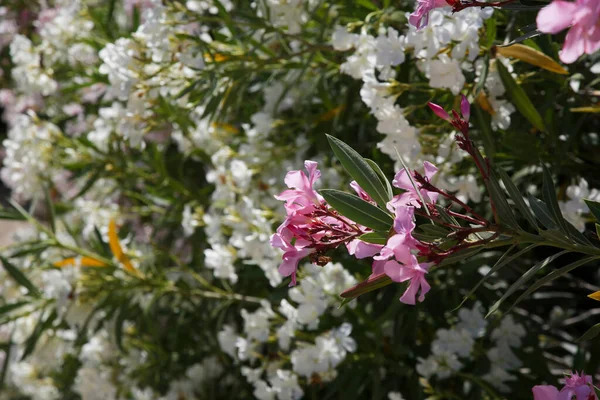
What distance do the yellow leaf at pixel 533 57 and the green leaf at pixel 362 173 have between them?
0.37m

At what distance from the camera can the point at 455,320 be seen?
1.30 metres

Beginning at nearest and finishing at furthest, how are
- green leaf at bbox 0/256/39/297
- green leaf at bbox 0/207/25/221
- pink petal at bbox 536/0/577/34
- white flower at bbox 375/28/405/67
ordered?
pink petal at bbox 536/0/577/34 → white flower at bbox 375/28/405/67 → green leaf at bbox 0/256/39/297 → green leaf at bbox 0/207/25/221

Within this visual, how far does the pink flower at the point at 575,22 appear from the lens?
1.47ft

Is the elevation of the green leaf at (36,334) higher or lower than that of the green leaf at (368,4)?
lower

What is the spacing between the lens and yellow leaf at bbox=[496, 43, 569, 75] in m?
0.93

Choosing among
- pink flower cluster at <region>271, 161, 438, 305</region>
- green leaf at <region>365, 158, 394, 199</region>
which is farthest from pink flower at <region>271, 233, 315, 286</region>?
green leaf at <region>365, 158, 394, 199</region>

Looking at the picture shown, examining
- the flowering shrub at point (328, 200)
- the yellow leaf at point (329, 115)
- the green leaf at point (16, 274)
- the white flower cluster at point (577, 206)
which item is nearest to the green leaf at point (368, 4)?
the flowering shrub at point (328, 200)

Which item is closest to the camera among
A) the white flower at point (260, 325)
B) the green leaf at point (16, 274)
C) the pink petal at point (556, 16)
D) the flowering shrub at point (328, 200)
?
the pink petal at point (556, 16)

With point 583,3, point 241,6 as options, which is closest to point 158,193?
point 241,6

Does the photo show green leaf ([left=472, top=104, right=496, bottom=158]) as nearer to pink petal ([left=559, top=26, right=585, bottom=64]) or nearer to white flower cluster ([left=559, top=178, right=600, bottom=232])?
white flower cluster ([left=559, top=178, right=600, bottom=232])

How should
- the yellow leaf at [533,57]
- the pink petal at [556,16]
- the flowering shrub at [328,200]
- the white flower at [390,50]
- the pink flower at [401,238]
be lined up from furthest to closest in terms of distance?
the white flower at [390,50]
the yellow leaf at [533,57]
the flowering shrub at [328,200]
the pink flower at [401,238]
the pink petal at [556,16]

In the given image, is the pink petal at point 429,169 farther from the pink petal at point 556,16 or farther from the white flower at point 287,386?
the white flower at point 287,386

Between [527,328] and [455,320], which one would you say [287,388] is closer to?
[455,320]

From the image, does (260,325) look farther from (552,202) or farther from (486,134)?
(552,202)
